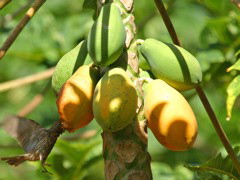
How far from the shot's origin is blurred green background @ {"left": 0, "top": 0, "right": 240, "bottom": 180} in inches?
101

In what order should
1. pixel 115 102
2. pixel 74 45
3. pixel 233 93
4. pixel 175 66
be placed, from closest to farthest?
1. pixel 115 102
2. pixel 175 66
3. pixel 233 93
4. pixel 74 45

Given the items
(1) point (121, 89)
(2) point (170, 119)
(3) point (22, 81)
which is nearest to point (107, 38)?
(1) point (121, 89)

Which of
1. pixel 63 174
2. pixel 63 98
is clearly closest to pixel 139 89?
pixel 63 98

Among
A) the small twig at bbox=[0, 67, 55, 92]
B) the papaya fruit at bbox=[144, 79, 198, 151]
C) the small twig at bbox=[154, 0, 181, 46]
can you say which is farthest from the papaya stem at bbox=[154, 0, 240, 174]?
the small twig at bbox=[0, 67, 55, 92]

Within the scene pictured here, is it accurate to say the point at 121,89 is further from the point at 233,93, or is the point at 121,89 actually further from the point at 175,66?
the point at 233,93

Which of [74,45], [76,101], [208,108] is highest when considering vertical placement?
[76,101]

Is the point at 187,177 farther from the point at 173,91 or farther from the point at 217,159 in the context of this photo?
the point at 173,91

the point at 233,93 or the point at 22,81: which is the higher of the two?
the point at 233,93

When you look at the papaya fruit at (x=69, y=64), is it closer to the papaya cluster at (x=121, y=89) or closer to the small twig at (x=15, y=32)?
the papaya cluster at (x=121, y=89)

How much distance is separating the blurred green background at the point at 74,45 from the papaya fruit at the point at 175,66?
0.56 metres

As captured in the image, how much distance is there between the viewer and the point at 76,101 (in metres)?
1.46

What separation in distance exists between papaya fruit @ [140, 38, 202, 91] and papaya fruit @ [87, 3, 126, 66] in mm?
127

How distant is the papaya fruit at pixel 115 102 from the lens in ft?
4.54

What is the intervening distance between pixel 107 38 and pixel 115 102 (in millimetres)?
168
